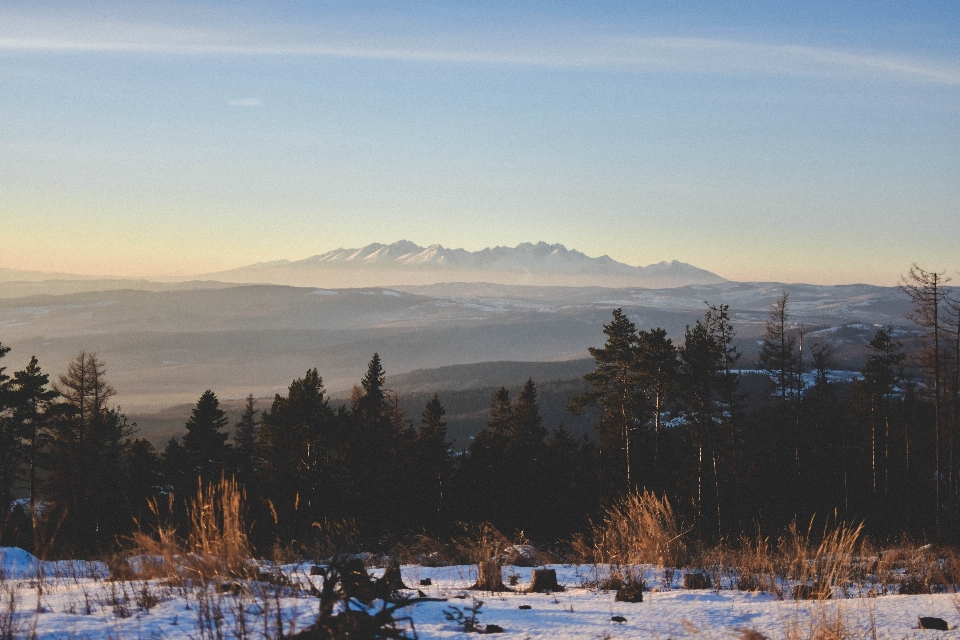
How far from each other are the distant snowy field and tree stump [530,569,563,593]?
19 cm

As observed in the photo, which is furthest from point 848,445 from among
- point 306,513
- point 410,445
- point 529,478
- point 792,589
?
point 792,589

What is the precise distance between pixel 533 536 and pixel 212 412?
69.6 feet

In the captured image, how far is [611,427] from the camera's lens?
3098 centimetres

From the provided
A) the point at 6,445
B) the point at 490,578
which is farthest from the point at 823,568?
the point at 6,445

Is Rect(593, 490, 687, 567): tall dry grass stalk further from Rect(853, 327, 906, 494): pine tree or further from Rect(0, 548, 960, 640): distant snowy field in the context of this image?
Rect(853, 327, 906, 494): pine tree

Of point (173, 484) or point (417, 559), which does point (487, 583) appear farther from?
point (173, 484)

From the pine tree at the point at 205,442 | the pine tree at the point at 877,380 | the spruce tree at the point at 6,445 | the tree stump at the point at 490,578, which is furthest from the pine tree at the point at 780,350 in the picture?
the spruce tree at the point at 6,445

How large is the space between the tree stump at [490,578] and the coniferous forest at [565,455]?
21684mm

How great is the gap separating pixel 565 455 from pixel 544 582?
1691 inches

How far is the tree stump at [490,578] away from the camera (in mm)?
5703

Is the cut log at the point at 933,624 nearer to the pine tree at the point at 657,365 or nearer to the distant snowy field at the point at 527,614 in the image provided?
the distant snowy field at the point at 527,614

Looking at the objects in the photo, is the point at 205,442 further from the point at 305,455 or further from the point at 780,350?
the point at 780,350

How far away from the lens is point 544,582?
5699 millimetres

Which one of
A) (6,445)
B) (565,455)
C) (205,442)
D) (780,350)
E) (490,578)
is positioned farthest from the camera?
(565,455)
